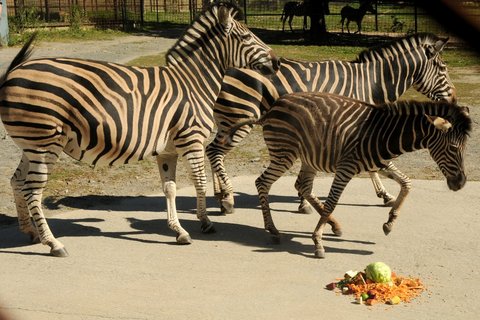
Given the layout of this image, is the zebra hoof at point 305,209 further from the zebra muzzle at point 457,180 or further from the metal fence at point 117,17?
the metal fence at point 117,17

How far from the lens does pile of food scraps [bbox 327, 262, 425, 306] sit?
532 cm

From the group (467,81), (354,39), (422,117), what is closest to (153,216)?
(422,117)

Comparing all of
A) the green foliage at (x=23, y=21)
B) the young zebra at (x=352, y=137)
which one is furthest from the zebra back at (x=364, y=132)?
the green foliage at (x=23, y=21)

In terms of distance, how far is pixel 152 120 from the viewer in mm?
6836

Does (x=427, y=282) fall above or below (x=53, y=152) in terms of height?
below

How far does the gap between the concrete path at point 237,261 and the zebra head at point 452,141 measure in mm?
671

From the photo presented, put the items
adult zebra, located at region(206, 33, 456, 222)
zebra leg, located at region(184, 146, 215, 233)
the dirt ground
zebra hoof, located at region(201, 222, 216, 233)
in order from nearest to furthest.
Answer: zebra leg, located at region(184, 146, 215, 233) → zebra hoof, located at region(201, 222, 216, 233) → adult zebra, located at region(206, 33, 456, 222) → the dirt ground

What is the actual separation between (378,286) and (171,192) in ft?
8.01

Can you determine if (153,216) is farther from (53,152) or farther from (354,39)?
(354,39)

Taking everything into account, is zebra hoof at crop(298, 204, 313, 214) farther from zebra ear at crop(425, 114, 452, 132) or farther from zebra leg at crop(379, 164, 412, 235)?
zebra ear at crop(425, 114, 452, 132)

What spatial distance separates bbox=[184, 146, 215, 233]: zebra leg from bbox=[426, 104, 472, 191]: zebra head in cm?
219

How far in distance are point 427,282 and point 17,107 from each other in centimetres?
373

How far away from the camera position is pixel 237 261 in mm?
6293

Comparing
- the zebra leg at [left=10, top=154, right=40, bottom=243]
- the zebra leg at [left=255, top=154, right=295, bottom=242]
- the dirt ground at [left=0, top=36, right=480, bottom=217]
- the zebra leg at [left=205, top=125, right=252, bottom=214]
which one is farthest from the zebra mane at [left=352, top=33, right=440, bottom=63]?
the zebra leg at [left=10, top=154, right=40, bottom=243]
